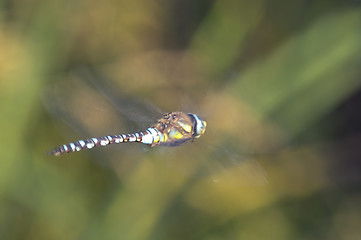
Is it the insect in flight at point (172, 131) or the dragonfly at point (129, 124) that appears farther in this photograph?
the insect in flight at point (172, 131)

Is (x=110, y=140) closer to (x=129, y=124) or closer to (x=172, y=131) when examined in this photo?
(x=129, y=124)

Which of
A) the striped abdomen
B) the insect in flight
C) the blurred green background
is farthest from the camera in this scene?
the blurred green background

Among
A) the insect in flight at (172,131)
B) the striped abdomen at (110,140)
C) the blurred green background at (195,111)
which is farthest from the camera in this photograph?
the blurred green background at (195,111)

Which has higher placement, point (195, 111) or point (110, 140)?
point (195, 111)

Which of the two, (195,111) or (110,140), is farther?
(195,111)

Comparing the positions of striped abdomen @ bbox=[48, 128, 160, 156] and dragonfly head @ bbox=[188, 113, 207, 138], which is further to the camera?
dragonfly head @ bbox=[188, 113, 207, 138]

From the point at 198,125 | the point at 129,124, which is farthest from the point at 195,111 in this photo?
the point at 129,124
